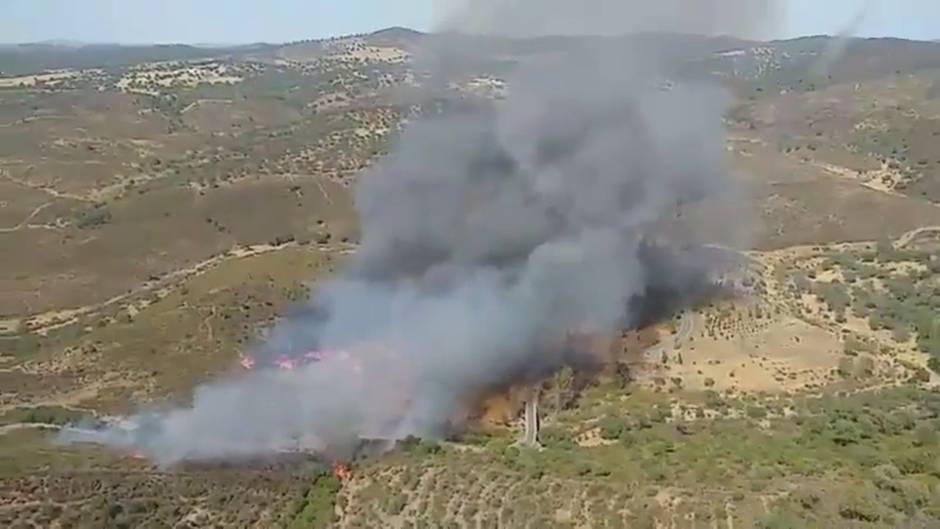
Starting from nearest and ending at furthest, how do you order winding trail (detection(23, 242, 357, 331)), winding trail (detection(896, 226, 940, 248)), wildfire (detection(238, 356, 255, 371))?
wildfire (detection(238, 356, 255, 371))
winding trail (detection(23, 242, 357, 331))
winding trail (detection(896, 226, 940, 248))

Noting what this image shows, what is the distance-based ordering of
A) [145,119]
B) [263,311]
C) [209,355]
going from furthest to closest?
[145,119], [263,311], [209,355]

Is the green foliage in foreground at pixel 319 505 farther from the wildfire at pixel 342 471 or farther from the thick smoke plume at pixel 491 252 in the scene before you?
the thick smoke plume at pixel 491 252

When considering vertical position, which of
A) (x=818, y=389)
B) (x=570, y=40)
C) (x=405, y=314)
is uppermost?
(x=570, y=40)

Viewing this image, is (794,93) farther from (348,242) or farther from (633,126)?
(633,126)

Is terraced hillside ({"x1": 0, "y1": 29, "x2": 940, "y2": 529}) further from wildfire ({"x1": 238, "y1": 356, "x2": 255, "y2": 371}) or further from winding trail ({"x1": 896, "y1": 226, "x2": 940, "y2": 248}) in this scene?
wildfire ({"x1": 238, "y1": 356, "x2": 255, "y2": 371})

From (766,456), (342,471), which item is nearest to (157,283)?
(342,471)

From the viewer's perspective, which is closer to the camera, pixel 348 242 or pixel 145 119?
pixel 348 242

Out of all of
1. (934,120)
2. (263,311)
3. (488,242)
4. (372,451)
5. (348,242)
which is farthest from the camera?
(934,120)

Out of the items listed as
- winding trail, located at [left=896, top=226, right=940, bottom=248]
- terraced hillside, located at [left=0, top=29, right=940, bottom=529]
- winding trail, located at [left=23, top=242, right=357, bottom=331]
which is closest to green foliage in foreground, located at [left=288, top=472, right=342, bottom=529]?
terraced hillside, located at [left=0, top=29, right=940, bottom=529]

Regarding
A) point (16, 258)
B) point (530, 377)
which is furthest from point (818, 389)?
point (16, 258)
